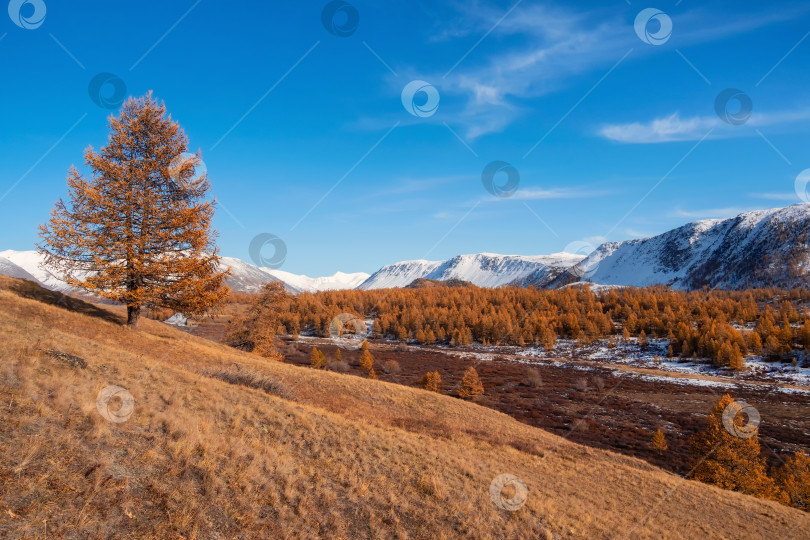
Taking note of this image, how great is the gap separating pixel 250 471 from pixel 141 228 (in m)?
17.0

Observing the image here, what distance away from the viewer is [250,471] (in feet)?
27.0

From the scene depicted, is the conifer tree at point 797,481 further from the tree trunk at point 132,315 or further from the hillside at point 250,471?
the tree trunk at point 132,315

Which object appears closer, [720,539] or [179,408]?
[179,408]

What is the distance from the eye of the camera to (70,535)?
513 cm

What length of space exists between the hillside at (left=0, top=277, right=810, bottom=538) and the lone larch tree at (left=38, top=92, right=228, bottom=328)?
263cm

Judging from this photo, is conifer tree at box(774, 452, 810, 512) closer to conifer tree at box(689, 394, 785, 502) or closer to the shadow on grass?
conifer tree at box(689, 394, 785, 502)

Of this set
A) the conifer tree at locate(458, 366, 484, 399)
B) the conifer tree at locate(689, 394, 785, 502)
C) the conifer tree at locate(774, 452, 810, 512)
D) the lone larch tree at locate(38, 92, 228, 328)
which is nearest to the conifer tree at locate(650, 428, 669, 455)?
the conifer tree at locate(689, 394, 785, 502)

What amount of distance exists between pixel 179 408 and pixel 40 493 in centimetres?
502

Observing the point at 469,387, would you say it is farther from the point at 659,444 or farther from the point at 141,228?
the point at 141,228

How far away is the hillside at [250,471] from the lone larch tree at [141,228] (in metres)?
2.63

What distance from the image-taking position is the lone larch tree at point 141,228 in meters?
18.7

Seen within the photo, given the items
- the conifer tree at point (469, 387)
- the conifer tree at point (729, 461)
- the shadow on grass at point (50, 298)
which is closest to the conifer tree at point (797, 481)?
the conifer tree at point (729, 461)

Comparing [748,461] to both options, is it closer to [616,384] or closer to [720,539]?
[720,539]

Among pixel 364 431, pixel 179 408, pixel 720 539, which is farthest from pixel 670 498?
pixel 179 408
